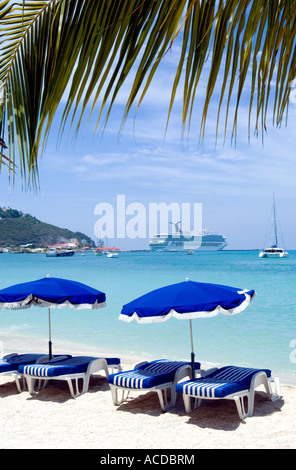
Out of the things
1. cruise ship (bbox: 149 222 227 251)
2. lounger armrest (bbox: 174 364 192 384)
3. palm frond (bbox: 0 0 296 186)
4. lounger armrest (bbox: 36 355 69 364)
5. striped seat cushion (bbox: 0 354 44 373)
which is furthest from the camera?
cruise ship (bbox: 149 222 227 251)

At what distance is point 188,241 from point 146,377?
12404 cm

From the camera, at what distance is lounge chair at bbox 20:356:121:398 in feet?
21.5

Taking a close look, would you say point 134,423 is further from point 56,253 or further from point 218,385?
point 56,253

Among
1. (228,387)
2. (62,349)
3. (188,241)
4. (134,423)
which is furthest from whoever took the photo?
(188,241)

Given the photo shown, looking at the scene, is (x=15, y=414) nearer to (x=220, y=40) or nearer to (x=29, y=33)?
(x=29, y=33)

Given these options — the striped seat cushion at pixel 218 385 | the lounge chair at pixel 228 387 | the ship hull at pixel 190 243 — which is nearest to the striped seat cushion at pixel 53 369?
the lounge chair at pixel 228 387

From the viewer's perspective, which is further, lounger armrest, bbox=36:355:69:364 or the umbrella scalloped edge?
lounger armrest, bbox=36:355:69:364

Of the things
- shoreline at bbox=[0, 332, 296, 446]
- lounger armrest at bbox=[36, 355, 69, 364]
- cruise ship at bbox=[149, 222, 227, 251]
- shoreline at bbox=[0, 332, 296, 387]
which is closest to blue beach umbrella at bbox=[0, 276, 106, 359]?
lounger armrest at bbox=[36, 355, 69, 364]

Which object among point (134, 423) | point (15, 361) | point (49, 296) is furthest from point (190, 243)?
point (134, 423)

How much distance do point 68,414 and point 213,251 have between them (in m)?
133

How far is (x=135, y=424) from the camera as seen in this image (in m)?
5.59

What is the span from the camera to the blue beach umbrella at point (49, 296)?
6.89 meters

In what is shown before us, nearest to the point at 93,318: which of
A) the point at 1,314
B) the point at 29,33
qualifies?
the point at 1,314

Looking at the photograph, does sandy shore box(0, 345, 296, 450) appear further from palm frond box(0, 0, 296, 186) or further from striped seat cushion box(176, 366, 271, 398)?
palm frond box(0, 0, 296, 186)
